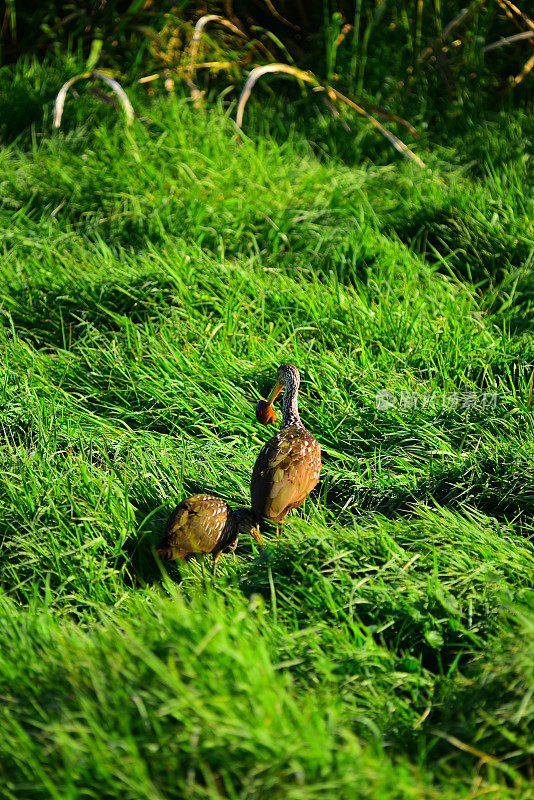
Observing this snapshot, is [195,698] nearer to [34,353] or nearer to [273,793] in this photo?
[273,793]

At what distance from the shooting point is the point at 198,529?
2.77m

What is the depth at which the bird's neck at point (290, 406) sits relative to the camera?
3316 millimetres

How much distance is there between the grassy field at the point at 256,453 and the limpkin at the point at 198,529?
125 millimetres

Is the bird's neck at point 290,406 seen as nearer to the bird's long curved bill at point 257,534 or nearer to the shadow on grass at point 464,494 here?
the shadow on grass at point 464,494

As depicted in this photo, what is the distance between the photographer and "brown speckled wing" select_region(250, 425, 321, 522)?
2.90m

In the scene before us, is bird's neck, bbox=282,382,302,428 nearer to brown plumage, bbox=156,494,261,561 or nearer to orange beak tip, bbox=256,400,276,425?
orange beak tip, bbox=256,400,276,425

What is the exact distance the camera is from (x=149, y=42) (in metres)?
6.24

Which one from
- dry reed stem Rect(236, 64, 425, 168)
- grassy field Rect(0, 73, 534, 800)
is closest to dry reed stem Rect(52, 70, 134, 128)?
grassy field Rect(0, 73, 534, 800)

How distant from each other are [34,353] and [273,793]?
9.06 feet

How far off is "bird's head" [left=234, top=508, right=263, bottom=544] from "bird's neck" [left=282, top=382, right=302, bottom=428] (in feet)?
1.59

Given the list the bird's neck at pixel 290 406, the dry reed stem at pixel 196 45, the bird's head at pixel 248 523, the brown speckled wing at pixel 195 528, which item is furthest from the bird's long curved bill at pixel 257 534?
the dry reed stem at pixel 196 45

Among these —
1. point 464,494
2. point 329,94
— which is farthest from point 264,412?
point 329,94

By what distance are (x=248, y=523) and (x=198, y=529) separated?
0.91 ft

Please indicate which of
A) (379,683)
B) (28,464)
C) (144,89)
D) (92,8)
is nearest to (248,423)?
(28,464)
